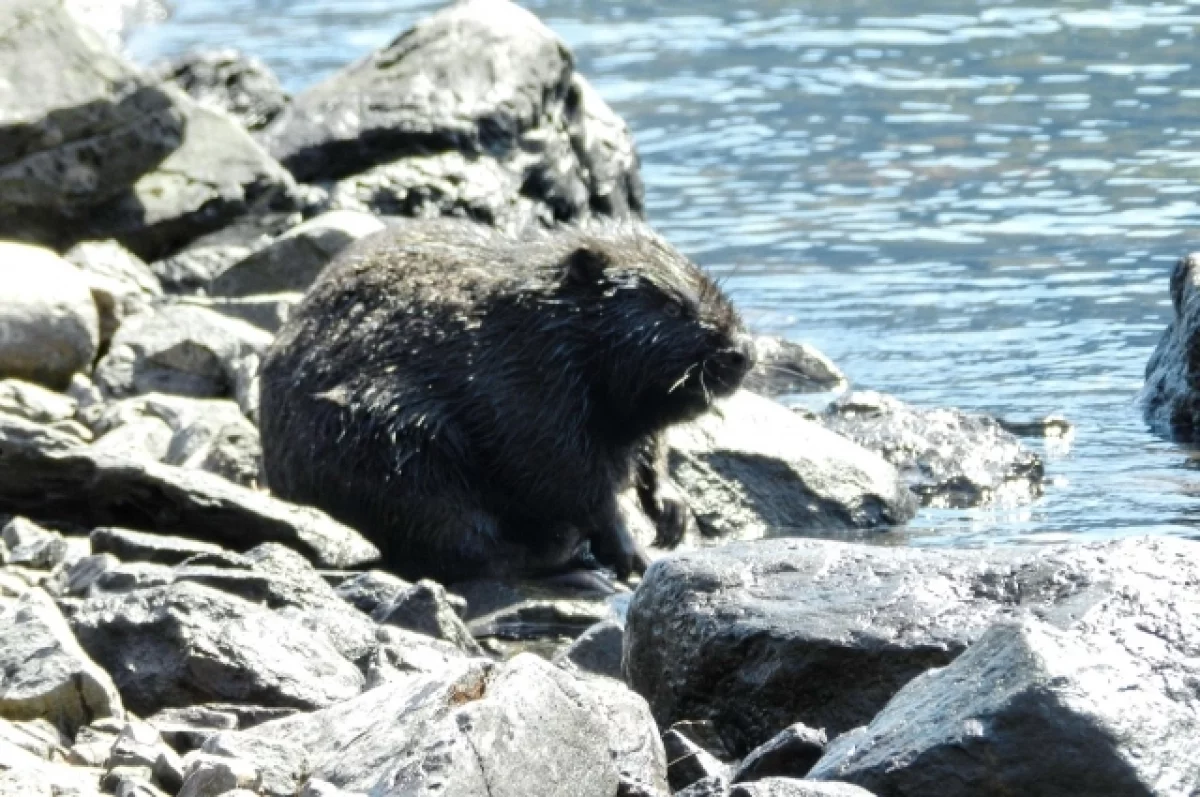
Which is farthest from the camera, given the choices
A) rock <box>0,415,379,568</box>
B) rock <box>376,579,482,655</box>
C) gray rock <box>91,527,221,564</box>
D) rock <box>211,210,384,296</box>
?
rock <box>211,210,384,296</box>

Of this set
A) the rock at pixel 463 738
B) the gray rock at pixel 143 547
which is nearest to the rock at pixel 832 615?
the rock at pixel 463 738

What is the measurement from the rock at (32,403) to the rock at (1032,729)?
552cm

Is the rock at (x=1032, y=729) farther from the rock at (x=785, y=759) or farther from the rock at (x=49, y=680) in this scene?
the rock at (x=49, y=680)

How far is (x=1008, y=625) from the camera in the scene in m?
5.18

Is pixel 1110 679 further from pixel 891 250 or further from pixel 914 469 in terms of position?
pixel 891 250

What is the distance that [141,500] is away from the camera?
8250 mm

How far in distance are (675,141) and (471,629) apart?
10967 millimetres

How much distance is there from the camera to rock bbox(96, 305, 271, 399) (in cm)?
1064

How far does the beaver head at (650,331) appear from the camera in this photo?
8.98 m

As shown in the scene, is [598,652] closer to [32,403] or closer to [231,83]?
[32,403]

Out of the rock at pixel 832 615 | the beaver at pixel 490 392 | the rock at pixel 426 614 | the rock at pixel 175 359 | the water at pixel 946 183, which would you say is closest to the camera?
the rock at pixel 832 615

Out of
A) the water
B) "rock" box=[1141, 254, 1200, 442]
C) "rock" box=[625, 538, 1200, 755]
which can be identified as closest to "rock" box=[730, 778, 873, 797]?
"rock" box=[625, 538, 1200, 755]

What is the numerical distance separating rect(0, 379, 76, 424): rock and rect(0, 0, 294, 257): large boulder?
2.17m

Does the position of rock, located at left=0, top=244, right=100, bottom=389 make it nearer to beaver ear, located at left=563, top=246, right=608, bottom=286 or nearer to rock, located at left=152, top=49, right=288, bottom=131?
beaver ear, located at left=563, top=246, right=608, bottom=286
